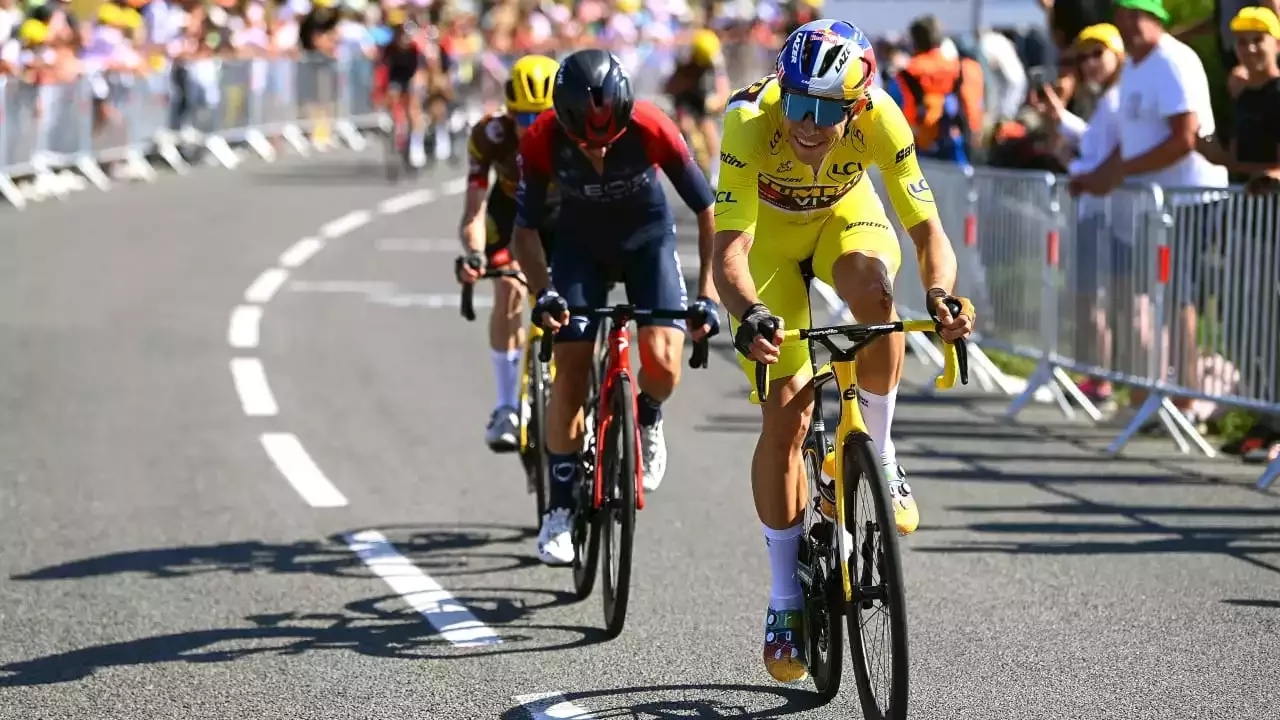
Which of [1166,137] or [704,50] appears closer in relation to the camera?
[1166,137]

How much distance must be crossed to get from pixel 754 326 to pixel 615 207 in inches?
93.2

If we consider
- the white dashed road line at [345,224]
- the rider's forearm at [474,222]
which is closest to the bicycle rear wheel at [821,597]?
the rider's forearm at [474,222]

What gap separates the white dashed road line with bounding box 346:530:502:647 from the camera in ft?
23.4

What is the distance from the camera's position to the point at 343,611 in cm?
751

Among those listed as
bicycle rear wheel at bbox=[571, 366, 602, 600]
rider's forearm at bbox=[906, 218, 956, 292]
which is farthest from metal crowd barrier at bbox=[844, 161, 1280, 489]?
rider's forearm at bbox=[906, 218, 956, 292]

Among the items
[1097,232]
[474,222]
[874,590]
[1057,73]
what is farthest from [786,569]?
[1057,73]

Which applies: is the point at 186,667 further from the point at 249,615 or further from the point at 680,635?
the point at 680,635

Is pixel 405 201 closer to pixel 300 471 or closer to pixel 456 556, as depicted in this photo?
pixel 300 471

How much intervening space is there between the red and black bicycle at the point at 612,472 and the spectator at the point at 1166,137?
13.0 ft

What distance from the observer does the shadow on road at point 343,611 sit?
6879 millimetres

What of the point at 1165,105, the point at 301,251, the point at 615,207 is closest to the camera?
the point at 615,207

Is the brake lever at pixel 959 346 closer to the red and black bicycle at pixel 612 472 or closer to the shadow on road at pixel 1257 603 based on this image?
the red and black bicycle at pixel 612 472

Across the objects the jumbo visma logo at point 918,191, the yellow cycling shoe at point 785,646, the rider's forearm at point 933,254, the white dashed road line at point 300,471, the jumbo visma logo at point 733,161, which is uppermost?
the jumbo visma logo at point 733,161

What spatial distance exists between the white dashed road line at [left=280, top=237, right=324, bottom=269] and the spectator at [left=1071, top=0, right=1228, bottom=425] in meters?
9.68
